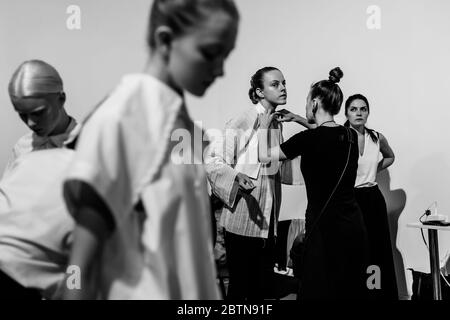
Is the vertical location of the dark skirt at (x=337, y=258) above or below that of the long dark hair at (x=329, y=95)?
below

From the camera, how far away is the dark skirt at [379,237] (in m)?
2.44

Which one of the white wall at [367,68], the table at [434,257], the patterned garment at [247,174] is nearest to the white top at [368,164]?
the white wall at [367,68]

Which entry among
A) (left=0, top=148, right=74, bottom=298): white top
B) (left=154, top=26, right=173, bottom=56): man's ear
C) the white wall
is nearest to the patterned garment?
the white wall

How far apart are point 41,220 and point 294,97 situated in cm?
223

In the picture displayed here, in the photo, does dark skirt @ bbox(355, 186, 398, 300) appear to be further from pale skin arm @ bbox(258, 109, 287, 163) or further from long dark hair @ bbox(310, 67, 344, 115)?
→ long dark hair @ bbox(310, 67, 344, 115)

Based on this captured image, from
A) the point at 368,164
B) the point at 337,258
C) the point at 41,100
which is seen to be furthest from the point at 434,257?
the point at 41,100

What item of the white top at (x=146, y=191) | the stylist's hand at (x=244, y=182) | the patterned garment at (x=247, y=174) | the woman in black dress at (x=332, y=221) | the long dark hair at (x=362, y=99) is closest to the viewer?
the white top at (x=146, y=191)

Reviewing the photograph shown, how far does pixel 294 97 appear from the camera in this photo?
2777mm

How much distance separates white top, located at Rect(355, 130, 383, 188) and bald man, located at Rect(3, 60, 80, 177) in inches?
74.4

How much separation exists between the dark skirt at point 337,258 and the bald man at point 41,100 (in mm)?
1088

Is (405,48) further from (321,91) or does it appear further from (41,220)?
(41,220)

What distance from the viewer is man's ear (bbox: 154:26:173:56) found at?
0.56 metres

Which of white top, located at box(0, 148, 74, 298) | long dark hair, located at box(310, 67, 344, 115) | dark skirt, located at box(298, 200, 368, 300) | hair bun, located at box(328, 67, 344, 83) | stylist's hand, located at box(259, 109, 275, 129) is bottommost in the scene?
dark skirt, located at box(298, 200, 368, 300)

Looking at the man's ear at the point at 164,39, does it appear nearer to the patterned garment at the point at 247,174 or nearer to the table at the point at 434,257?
the patterned garment at the point at 247,174
